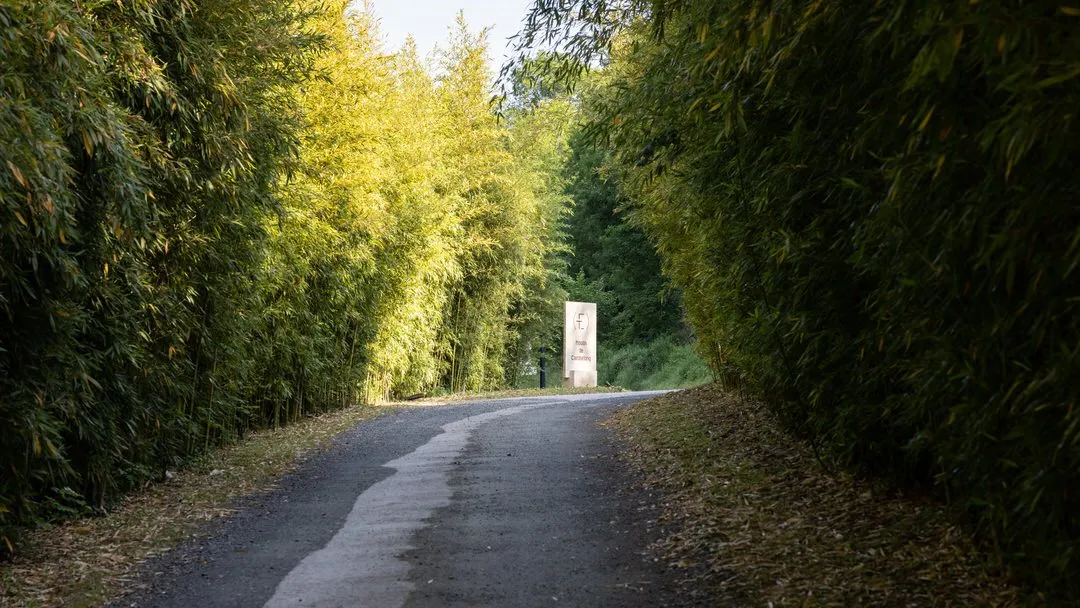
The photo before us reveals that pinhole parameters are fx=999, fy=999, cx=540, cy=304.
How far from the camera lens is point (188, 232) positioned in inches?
275

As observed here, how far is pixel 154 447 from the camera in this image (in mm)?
7312

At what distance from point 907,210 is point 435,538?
10.7ft

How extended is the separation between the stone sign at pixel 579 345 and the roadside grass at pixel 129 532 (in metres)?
12.1

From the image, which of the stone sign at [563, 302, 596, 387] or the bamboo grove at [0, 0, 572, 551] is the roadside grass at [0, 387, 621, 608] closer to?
the bamboo grove at [0, 0, 572, 551]

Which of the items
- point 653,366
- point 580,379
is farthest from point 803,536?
point 653,366

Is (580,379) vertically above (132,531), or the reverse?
(580,379)

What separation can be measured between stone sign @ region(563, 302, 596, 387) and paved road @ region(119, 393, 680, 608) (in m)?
11.8

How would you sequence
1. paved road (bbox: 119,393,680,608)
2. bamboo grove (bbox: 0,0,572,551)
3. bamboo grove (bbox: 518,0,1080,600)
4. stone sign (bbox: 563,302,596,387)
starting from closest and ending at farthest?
1. bamboo grove (bbox: 518,0,1080,600)
2. paved road (bbox: 119,393,680,608)
3. bamboo grove (bbox: 0,0,572,551)
4. stone sign (bbox: 563,302,596,387)

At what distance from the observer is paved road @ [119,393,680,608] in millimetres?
4422

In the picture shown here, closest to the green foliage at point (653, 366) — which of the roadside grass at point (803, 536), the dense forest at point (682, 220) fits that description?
the dense forest at point (682, 220)

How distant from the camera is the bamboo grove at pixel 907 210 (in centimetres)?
261

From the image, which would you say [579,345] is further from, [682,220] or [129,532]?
[129,532]

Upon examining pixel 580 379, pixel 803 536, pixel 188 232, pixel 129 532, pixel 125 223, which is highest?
pixel 188 232

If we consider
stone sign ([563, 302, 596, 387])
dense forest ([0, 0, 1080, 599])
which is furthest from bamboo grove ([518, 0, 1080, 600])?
stone sign ([563, 302, 596, 387])
